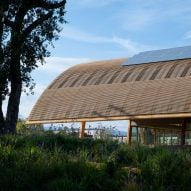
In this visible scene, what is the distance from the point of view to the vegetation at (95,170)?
952cm

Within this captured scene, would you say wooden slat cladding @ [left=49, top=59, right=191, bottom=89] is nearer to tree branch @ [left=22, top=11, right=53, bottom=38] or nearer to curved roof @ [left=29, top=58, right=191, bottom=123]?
curved roof @ [left=29, top=58, right=191, bottom=123]

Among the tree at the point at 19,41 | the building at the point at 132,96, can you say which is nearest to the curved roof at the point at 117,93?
the building at the point at 132,96

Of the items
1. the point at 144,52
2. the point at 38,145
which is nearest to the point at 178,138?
the point at 144,52

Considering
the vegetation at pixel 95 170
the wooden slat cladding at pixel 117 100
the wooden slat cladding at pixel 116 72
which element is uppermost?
the wooden slat cladding at pixel 116 72

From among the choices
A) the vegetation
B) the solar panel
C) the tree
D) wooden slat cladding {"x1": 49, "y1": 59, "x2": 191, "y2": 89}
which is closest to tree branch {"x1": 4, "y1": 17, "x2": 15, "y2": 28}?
the tree

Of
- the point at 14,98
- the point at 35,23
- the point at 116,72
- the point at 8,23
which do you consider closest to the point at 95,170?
the point at 14,98

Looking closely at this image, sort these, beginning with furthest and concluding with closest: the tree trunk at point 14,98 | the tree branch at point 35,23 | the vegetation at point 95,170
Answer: the tree branch at point 35,23 < the tree trunk at point 14,98 < the vegetation at point 95,170

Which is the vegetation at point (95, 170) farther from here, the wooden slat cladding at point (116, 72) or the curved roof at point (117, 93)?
the wooden slat cladding at point (116, 72)

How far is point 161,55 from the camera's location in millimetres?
39625

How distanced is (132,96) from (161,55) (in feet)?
17.6

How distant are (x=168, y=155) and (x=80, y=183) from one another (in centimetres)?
206

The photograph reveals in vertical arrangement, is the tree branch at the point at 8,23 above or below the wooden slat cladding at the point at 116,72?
below

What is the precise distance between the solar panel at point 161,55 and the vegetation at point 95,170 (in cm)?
2637

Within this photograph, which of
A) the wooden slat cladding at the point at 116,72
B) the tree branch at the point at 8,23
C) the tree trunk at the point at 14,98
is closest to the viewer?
the tree trunk at the point at 14,98
